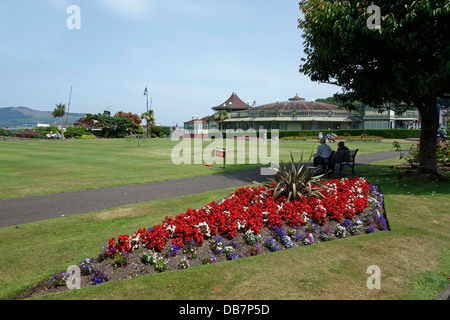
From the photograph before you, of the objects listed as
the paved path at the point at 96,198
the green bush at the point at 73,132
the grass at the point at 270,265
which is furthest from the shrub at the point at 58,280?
the green bush at the point at 73,132

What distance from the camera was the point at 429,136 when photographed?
11.1 metres

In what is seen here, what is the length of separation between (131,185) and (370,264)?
29.3ft

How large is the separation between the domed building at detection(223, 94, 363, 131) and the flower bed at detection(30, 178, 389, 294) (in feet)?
228

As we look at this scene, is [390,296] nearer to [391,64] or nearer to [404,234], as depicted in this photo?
[404,234]

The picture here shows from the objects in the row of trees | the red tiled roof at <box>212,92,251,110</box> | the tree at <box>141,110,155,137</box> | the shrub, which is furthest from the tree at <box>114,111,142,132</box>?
the shrub

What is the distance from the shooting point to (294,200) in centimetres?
683

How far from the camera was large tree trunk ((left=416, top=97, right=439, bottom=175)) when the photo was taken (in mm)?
11023

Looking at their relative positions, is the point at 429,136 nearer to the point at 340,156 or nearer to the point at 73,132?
the point at 340,156

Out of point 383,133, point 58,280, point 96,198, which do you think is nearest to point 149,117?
point 383,133

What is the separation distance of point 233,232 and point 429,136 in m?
9.44

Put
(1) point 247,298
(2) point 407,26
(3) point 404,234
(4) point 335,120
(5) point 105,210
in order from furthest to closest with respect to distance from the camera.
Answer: (4) point 335,120 → (2) point 407,26 → (5) point 105,210 → (3) point 404,234 → (1) point 247,298

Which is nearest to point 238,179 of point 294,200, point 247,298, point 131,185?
point 131,185

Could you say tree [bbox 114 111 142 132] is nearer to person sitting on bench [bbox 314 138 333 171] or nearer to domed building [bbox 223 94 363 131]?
domed building [bbox 223 94 363 131]

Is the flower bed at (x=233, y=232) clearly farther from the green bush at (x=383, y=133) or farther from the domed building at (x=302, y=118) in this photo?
the domed building at (x=302, y=118)
